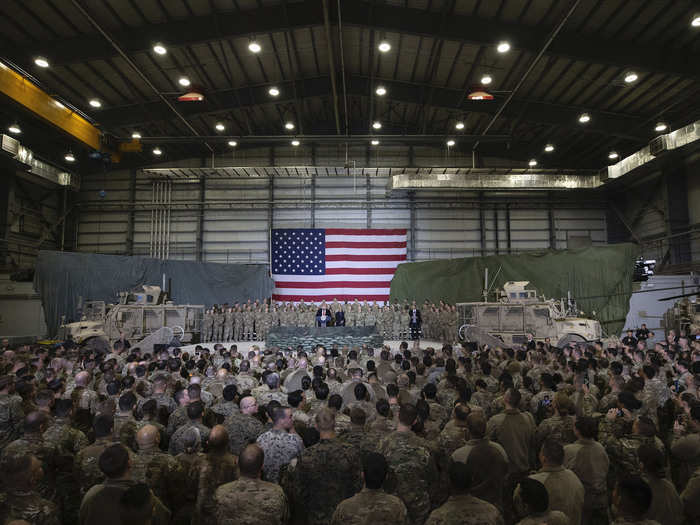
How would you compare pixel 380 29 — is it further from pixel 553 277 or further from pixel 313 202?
pixel 313 202

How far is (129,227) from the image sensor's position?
85.9 feet

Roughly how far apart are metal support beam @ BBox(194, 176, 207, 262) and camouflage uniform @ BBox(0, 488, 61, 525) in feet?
78.8

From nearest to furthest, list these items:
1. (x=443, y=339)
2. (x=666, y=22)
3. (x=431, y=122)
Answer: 1. (x=666, y=22)
2. (x=443, y=339)
3. (x=431, y=122)

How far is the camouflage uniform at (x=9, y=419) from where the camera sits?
16.1 feet

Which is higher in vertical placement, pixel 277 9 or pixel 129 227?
pixel 277 9

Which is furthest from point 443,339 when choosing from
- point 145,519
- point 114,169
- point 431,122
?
point 114,169

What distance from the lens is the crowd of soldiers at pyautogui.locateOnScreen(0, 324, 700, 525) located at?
8.77 ft

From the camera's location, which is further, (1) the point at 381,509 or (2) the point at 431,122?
(2) the point at 431,122

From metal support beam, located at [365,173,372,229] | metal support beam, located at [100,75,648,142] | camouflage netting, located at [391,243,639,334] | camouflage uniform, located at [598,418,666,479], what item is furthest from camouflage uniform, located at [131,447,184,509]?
metal support beam, located at [365,173,372,229]

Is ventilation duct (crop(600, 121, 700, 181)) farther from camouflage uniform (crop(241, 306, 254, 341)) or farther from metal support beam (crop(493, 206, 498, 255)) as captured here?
camouflage uniform (crop(241, 306, 254, 341))

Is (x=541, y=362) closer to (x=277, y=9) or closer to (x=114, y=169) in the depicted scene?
(x=277, y=9)

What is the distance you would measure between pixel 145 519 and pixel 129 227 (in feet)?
86.8

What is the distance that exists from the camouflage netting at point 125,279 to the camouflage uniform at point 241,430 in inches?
631

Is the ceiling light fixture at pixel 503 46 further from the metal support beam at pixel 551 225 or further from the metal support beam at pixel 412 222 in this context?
the metal support beam at pixel 551 225
